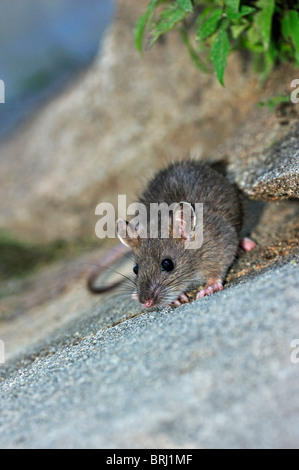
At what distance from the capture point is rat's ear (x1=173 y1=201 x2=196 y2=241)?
4434 millimetres

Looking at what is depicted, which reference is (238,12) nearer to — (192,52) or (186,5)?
(186,5)

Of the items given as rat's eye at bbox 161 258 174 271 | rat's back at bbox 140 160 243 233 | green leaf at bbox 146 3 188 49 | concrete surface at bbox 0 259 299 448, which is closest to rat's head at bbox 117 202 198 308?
rat's eye at bbox 161 258 174 271

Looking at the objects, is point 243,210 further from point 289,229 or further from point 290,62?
point 290,62

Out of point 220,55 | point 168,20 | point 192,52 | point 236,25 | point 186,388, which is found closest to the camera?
point 186,388

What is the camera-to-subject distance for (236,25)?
4.76 metres

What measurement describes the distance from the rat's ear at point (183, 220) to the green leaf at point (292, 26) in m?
1.58

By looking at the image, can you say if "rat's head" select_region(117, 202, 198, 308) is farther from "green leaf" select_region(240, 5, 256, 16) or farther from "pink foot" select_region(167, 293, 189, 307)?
"green leaf" select_region(240, 5, 256, 16)

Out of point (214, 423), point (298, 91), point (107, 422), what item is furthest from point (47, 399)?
point (298, 91)

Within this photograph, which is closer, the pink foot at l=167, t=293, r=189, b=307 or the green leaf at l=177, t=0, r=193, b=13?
the green leaf at l=177, t=0, r=193, b=13

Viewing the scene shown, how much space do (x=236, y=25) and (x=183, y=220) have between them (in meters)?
1.79

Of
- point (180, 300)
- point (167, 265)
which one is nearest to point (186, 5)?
point (167, 265)

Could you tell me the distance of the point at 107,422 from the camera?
2.39m

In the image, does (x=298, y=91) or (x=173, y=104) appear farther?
(x=173, y=104)

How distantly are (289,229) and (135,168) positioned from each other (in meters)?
2.81
